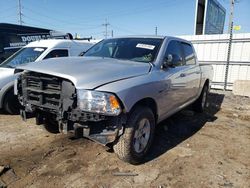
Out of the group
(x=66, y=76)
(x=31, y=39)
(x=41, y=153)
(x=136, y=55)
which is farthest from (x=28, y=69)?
(x=31, y=39)

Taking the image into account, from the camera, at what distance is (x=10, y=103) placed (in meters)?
5.68

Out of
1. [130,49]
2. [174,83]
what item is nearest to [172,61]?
[174,83]

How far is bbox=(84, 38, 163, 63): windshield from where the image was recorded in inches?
154

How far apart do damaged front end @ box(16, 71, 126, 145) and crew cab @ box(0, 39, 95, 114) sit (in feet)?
6.61

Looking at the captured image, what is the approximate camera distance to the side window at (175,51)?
4.23 metres

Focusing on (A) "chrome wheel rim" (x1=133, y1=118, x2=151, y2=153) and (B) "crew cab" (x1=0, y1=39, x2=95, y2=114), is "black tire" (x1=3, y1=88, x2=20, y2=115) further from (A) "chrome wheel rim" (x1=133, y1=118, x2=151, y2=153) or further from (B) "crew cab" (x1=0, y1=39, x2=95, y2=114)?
(A) "chrome wheel rim" (x1=133, y1=118, x2=151, y2=153)

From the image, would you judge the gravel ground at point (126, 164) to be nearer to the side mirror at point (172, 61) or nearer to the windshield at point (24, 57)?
the side mirror at point (172, 61)

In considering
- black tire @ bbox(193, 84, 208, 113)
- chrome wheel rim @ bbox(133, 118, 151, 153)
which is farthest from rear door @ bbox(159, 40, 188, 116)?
black tire @ bbox(193, 84, 208, 113)

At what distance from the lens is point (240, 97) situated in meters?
9.09

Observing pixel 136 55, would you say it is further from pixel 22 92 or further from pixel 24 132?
pixel 24 132

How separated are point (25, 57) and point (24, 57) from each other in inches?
1.3

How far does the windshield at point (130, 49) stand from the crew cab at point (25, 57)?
156cm

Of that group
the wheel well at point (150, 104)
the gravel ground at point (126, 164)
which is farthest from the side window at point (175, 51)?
the gravel ground at point (126, 164)

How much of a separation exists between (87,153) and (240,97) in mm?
7496
